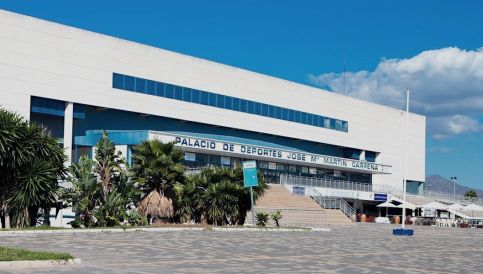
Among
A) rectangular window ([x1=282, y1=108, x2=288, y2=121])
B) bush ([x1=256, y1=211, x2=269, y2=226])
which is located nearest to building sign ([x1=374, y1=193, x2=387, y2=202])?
rectangular window ([x1=282, y1=108, x2=288, y2=121])

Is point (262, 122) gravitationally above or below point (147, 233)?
above

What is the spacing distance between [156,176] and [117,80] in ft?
85.8

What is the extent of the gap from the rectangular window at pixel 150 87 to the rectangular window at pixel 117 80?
2.63 metres

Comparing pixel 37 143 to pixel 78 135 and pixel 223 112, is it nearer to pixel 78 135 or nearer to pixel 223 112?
pixel 78 135

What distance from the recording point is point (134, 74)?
5659cm

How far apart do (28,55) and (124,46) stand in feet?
29.9

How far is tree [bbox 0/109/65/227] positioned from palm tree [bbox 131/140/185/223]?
14.6ft

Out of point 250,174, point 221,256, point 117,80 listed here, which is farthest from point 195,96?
point 221,256

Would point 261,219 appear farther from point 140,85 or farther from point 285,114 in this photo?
point 285,114

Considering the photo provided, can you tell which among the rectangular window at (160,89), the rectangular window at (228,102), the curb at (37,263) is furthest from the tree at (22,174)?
the rectangular window at (228,102)

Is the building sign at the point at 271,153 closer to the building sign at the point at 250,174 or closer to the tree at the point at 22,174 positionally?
the building sign at the point at 250,174

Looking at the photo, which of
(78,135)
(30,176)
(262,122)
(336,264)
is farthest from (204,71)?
(336,264)

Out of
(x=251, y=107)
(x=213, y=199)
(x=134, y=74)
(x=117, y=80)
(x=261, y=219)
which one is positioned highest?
(x=134, y=74)

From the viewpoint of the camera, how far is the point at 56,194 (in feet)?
90.1
